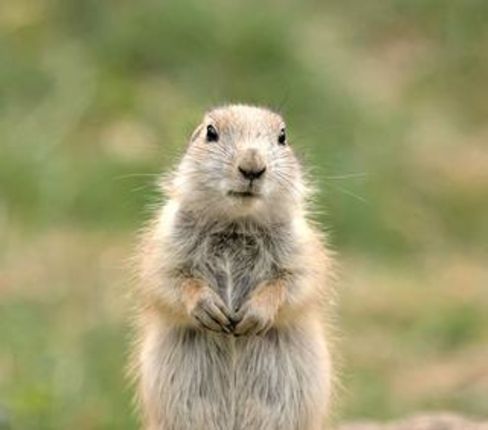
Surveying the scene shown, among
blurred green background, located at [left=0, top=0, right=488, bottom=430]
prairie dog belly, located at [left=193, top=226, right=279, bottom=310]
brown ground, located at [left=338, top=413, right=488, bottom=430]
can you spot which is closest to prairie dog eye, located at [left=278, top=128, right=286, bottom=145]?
prairie dog belly, located at [left=193, top=226, right=279, bottom=310]

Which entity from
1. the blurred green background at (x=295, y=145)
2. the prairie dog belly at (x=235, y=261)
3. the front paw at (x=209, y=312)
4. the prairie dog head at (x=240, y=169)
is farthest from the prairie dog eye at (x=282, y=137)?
the blurred green background at (x=295, y=145)

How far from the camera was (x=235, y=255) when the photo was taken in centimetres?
726

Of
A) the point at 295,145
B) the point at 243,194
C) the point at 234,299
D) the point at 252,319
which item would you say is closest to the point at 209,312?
the point at 252,319

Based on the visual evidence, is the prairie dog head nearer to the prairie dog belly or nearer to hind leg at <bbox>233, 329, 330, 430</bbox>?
the prairie dog belly

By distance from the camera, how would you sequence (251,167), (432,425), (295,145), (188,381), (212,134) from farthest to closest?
(295,145)
(432,425)
(212,134)
(188,381)
(251,167)

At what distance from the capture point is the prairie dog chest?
23.8 feet

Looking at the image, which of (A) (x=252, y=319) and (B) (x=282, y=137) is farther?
(B) (x=282, y=137)

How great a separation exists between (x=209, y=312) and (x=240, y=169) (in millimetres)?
511

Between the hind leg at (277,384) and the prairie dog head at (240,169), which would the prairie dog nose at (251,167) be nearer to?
the prairie dog head at (240,169)

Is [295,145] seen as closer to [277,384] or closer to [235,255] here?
[235,255]

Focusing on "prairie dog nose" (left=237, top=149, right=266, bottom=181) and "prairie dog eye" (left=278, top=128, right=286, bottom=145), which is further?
"prairie dog eye" (left=278, top=128, right=286, bottom=145)

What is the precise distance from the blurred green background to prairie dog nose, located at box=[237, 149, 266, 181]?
3.25 meters

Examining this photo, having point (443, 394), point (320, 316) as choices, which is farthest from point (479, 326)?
point (320, 316)

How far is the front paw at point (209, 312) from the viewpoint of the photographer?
6.98 m
